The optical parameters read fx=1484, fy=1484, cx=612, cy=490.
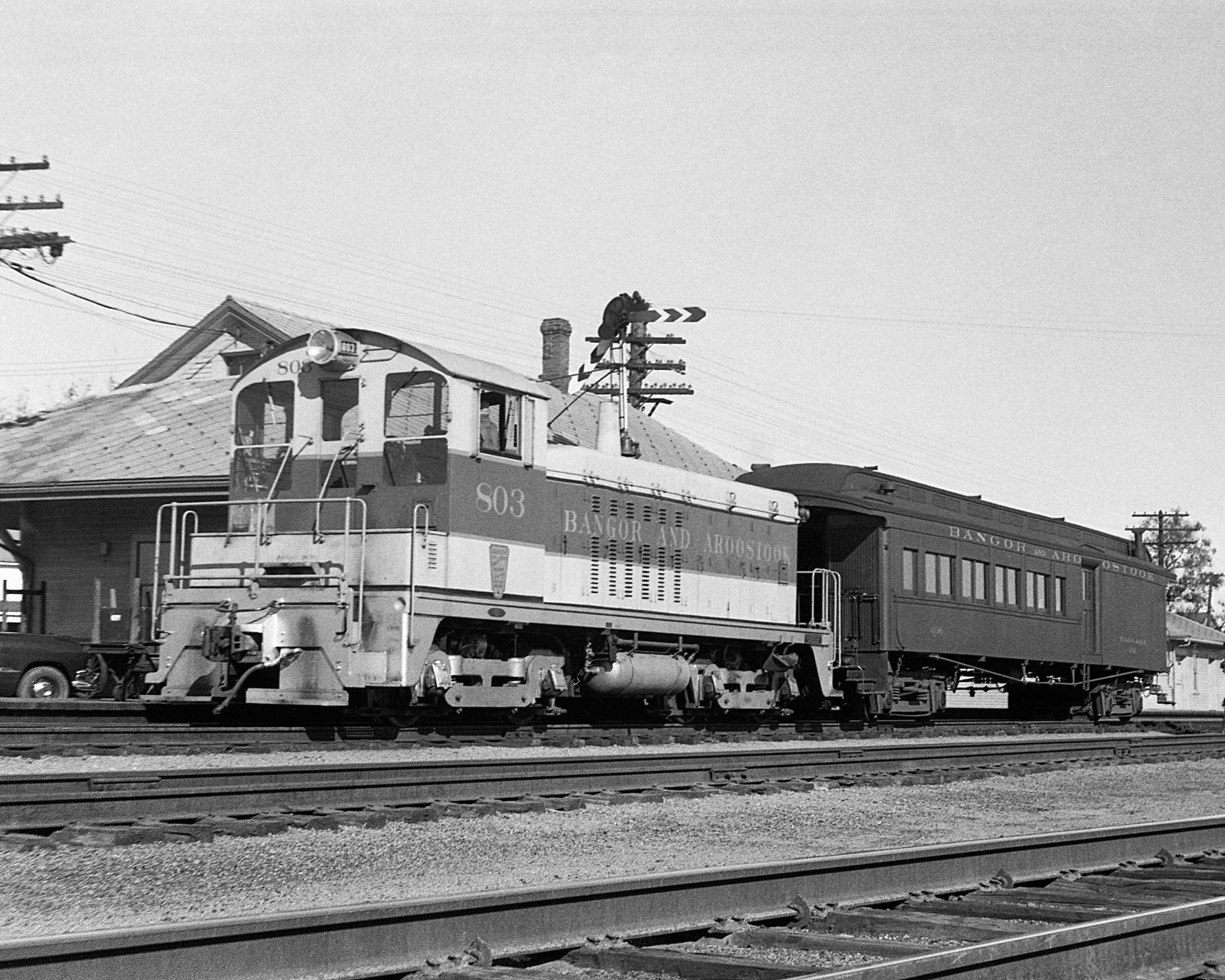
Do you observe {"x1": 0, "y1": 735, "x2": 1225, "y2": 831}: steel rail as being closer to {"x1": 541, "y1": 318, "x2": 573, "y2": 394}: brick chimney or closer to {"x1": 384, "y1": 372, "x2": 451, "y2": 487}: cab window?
{"x1": 384, "y1": 372, "x2": 451, "y2": 487}: cab window

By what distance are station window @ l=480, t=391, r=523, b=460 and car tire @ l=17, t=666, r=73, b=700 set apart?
9.61 m

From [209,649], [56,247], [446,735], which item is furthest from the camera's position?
[56,247]

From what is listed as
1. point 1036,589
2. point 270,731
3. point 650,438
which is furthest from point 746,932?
point 650,438

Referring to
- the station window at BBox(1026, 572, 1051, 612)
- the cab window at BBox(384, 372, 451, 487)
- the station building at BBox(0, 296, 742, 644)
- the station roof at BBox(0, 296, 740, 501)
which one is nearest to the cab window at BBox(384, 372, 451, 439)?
the cab window at BBox(384, 372, 451, 487)

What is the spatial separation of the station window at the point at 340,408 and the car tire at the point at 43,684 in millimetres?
8595

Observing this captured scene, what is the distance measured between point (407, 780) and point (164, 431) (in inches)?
651

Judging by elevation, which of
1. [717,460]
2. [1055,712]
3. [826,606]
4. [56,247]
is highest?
[56,247]

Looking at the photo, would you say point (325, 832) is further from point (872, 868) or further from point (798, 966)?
point (798, 966)

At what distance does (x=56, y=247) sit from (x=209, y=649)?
23036 millimetres

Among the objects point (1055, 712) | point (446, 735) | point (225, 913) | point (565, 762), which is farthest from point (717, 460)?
point (225, 913)

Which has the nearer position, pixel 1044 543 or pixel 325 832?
pixel 325 832

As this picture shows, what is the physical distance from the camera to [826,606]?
19500 mm

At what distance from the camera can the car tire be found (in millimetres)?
20234

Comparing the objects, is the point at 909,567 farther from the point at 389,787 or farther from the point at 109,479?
the point at 109,479
